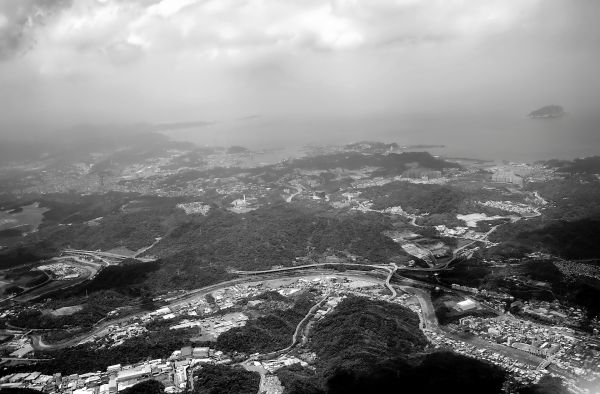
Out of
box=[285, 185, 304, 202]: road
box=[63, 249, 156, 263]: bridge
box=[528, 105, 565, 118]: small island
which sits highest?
box=[528, 105, 565, 118]: small island

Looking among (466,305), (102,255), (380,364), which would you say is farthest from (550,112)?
(380,364)

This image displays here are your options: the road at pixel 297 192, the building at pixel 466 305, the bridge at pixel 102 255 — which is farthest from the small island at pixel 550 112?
the bridge at pixel 102 255

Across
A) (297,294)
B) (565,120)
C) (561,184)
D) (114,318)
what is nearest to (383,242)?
(297,294)

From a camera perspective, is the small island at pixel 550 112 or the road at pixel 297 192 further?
the small island at pixel 550 112

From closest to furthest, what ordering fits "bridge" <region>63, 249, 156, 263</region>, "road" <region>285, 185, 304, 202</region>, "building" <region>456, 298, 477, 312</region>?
1. "building" <region>456, 298, 477, 312</region>
2. "bridge" <region>63, 249, 156, 263</region>
3. "road" <region>285, 185, 304, 202</region>

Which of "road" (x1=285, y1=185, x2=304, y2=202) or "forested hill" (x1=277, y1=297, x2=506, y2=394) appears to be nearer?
"forested hill" (x1=277, y1=297, x2=506, y2=394)

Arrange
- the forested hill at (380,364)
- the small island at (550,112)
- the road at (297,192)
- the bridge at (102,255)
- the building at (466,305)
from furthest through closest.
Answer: the small island at (550,112), the road at (297,192), the bridge at (102,255), the building at (466,305), the forested hill at (380,364)

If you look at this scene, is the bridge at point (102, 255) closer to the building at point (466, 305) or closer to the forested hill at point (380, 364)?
the forested hill at point (380, 364)

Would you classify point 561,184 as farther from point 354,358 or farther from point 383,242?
point 354,358

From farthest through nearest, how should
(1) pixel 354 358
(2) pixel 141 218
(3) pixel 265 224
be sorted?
(2) pixel 141 218
(3) pixel 265 224
(1) pixel 354 358

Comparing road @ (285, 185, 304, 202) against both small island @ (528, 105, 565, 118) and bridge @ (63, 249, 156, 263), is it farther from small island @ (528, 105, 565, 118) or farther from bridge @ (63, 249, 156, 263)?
small island @ (528, 105, 565, 118)

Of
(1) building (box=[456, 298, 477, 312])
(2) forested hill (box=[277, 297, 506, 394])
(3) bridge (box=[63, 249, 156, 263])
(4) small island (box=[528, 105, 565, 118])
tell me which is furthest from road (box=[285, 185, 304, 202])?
(4) small island (box=[528, 105, 565, 118])
